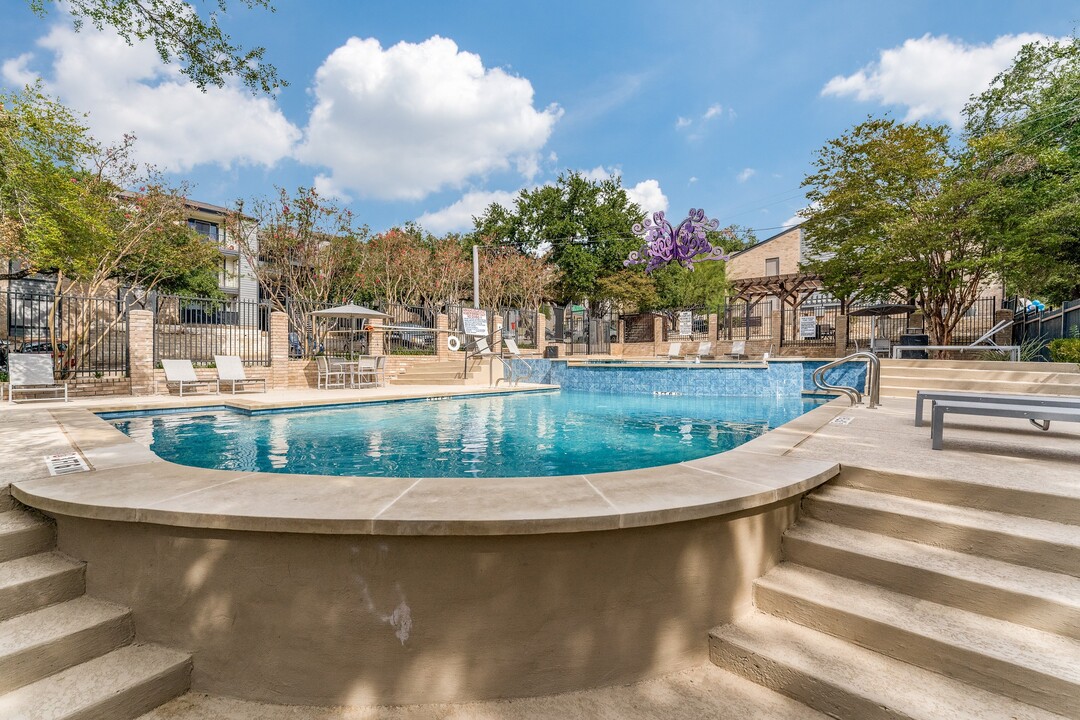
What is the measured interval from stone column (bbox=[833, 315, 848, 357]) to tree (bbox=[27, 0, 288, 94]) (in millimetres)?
21709

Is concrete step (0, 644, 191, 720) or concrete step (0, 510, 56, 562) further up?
concrete step (0, 510, 56, 562)

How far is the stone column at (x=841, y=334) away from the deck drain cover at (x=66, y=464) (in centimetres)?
2326

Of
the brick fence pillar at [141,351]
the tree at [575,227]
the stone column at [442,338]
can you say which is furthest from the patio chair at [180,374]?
the tree at [575,227]

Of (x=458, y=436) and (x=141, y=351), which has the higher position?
(x=141, y=351)

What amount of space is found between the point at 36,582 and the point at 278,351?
39.4ft

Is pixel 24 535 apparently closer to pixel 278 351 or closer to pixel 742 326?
pixel 278 351

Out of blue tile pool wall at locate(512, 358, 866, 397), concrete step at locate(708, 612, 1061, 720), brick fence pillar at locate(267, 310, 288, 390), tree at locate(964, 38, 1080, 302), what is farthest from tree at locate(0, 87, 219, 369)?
tree at locate(964, 38, 1080, 302)

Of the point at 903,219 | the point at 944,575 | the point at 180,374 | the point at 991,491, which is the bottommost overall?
the point at 944,575

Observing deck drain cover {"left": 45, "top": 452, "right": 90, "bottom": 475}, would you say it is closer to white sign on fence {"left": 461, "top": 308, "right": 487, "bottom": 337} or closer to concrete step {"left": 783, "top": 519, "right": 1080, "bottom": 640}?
concrete step {"left": 783, "top": 519, "right": 1080, "bottom": 640}

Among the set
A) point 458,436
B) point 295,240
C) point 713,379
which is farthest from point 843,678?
point 295,240

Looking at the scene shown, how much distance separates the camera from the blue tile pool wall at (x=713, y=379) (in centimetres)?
1284

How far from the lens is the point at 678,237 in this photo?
58.5ft

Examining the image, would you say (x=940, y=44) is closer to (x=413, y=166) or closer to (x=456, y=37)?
(x=456, y=37)

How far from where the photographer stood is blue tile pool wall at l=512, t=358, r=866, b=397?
42.1ft
